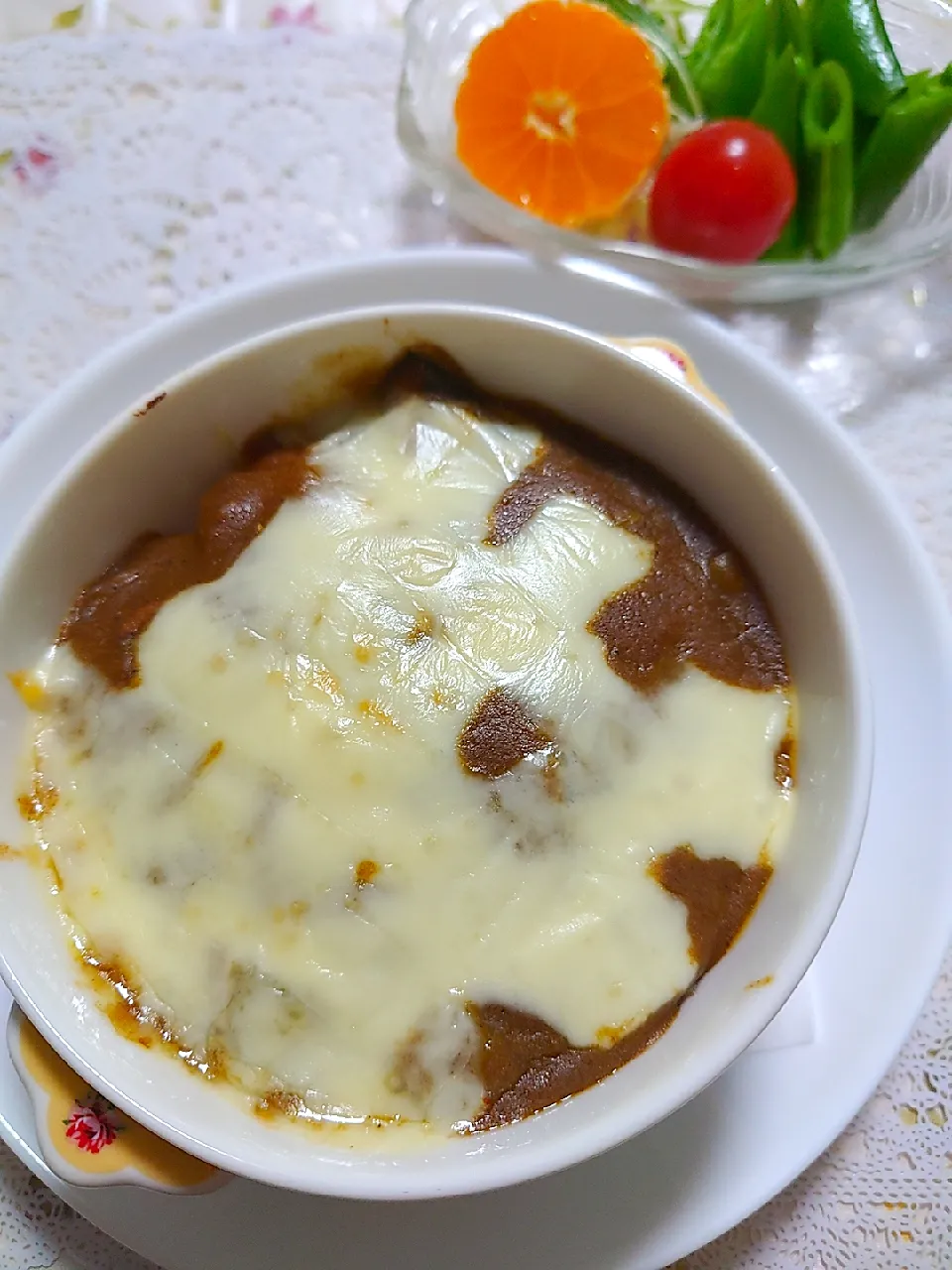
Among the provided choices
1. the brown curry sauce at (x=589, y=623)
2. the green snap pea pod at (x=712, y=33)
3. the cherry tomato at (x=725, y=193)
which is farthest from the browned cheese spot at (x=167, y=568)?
the green snap pea pod at (x=712, y=33)

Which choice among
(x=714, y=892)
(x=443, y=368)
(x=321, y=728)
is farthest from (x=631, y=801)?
(x=443, y=368)

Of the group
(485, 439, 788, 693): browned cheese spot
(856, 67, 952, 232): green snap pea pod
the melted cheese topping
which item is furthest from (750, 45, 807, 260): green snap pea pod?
the melted cheese topping

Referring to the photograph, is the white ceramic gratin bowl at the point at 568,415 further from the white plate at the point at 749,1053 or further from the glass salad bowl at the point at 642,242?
the glass salad bowl at the point at 642,242

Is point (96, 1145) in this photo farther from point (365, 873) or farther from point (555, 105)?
point (555, 105)

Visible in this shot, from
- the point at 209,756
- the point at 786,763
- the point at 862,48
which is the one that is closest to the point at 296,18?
the point at 862,48

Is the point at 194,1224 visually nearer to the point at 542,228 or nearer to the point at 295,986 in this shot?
the point at 295,986
